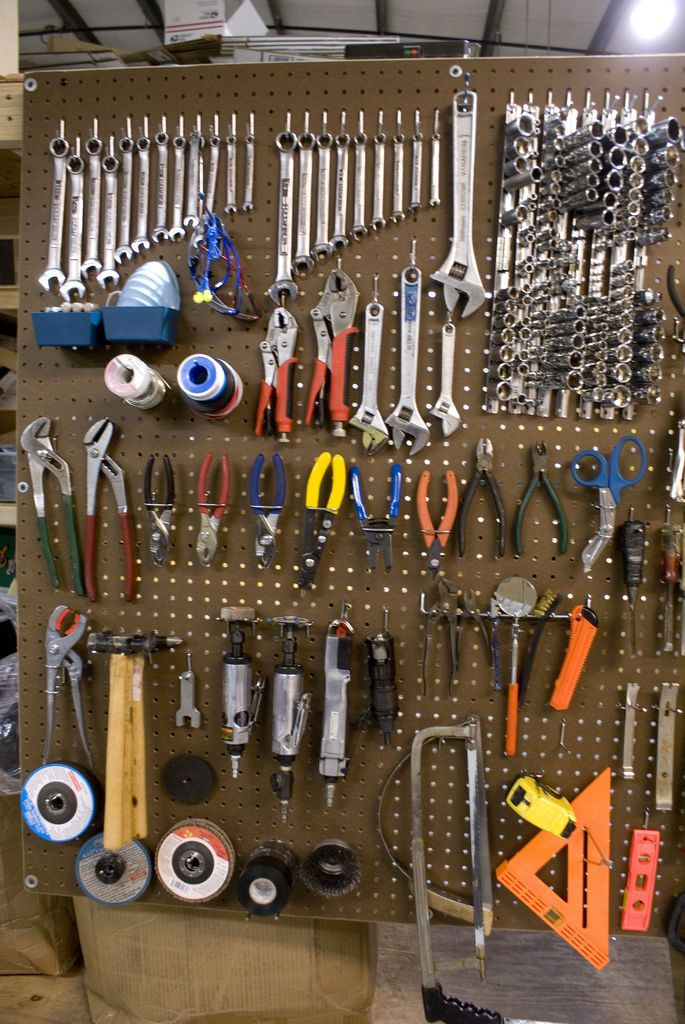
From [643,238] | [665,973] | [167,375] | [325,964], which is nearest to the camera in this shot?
[643,238]

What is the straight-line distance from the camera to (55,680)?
1.37 meters

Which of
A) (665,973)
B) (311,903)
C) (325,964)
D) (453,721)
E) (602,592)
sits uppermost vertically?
(602,592)

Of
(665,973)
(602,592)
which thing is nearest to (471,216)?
(602,592)

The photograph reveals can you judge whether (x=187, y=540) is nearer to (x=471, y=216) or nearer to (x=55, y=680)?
(x=55, y=680)

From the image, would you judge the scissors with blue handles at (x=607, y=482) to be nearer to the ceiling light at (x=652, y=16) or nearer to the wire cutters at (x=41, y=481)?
the wire cutters at (x=41, y=481)

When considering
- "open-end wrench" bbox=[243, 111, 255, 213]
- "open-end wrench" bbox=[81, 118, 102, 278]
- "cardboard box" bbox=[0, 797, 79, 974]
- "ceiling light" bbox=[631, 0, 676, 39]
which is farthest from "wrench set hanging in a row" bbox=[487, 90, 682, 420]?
"ceiling light" bbox=[631, 0, 676, 39]

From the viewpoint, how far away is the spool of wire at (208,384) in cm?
121

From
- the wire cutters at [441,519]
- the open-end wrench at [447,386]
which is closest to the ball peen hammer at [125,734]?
the wire cutters at [441,519]

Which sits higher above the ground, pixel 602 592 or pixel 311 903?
pixel 602 592

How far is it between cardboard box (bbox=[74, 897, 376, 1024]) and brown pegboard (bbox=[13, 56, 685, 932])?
0.59ft

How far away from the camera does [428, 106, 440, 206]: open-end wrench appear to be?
1.27 meters

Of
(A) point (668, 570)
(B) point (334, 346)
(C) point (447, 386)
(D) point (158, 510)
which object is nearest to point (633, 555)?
(A) point (668, 570)

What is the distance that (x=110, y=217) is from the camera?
1.35m

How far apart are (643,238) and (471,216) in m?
0.34
